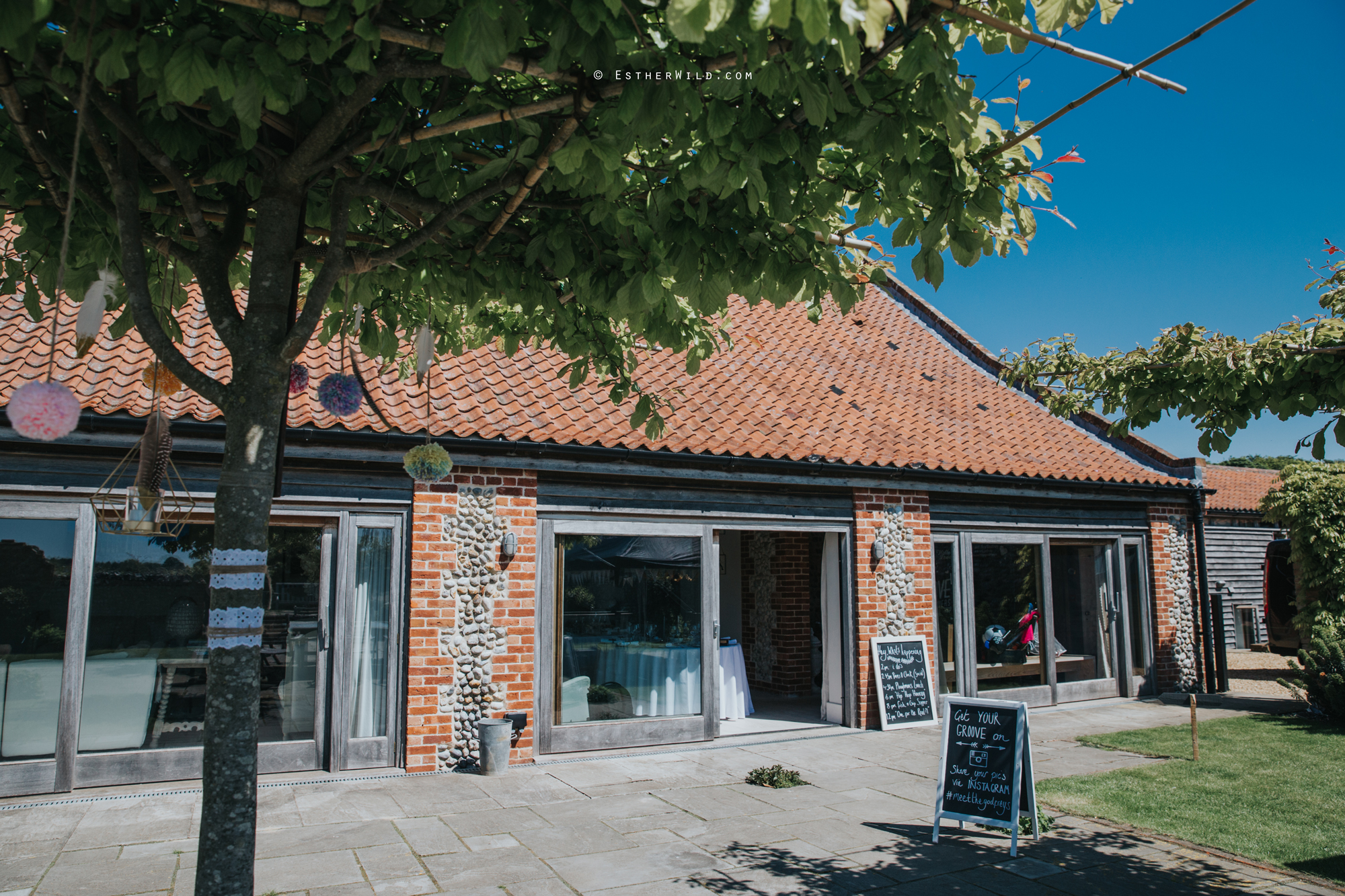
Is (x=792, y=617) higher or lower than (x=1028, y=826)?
higher

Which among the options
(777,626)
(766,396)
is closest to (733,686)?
(777,626)

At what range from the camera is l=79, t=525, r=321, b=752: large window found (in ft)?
21.5

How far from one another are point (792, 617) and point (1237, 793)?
5989 mm

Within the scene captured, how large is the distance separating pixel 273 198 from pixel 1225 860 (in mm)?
6322

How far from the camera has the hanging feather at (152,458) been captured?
3447 mm

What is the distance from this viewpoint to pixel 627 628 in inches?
332

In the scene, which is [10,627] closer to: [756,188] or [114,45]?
[114,45]

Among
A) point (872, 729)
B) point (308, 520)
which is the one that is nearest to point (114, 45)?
point (308, 520)

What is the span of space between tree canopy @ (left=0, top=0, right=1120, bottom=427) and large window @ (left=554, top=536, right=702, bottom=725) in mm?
4446

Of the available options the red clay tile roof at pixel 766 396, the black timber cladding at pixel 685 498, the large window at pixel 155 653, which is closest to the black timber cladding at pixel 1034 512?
the red clay tile roof at pixel 766 396

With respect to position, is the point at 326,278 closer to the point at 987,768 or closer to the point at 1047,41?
the point at 1047,41

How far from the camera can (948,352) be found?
14172mm

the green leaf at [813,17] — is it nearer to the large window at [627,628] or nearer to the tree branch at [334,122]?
the tree branch at [334,122]

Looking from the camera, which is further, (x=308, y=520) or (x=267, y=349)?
(x=308, y=520)
